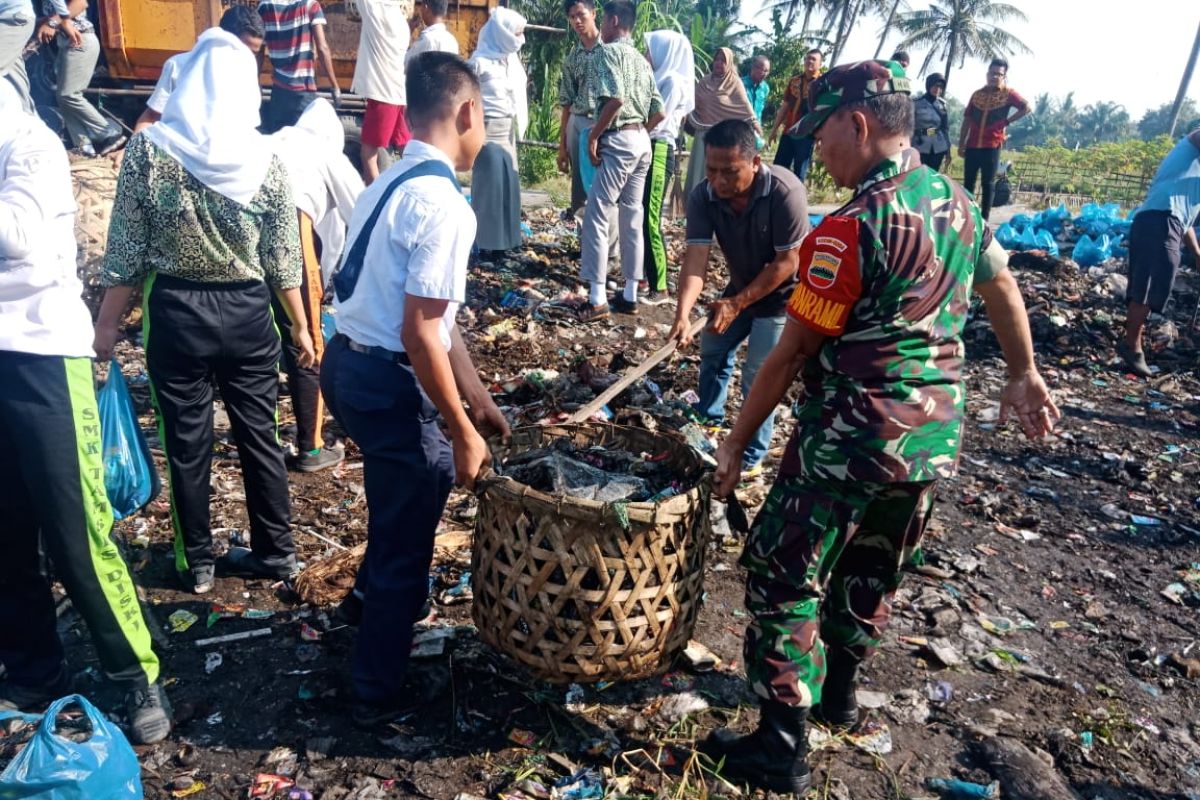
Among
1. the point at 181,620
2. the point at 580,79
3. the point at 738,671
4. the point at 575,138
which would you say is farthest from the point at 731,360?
the point at 575,138

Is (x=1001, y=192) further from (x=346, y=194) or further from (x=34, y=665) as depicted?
(x=34, y=665)

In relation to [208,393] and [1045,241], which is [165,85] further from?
[1045,241]

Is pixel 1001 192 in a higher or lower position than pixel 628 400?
higher

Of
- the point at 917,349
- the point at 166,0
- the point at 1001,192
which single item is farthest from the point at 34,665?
the point at 1001,192

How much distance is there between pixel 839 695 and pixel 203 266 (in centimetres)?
270

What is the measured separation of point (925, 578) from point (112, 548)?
335 cm

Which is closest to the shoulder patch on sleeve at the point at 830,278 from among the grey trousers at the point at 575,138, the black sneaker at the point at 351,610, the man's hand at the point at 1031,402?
the man's hand at the point at 1031,402

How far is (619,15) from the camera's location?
6.64 metres

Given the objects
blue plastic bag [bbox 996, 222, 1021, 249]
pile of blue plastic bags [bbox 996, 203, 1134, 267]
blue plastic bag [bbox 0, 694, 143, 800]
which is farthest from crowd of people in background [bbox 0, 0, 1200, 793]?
pile of blue plastic bags [bbox 996, 203, 1134, 267]

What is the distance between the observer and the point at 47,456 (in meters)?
2.46

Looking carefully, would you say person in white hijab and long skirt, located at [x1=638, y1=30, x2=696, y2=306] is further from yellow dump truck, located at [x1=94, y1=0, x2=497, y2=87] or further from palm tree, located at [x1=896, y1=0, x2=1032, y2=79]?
palm tree, located at [x1=896, y1=0, x2=1032, y2=79]

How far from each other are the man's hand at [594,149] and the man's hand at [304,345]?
344cm

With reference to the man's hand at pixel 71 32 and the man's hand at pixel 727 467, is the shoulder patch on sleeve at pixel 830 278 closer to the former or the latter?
the man's hand at pixel 727 467

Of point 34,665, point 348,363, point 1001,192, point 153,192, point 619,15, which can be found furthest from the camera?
point 1001,192
